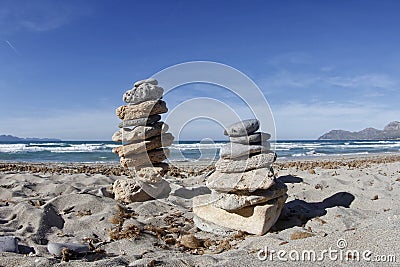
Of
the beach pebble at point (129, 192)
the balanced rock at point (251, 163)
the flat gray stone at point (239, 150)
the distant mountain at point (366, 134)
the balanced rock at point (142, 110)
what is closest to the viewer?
the balanced rock at point (251, 163)

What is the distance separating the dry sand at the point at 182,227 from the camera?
373cm

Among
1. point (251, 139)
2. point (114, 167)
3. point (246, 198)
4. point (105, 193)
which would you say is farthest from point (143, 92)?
point (114, 167)

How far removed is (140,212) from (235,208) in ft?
6.93

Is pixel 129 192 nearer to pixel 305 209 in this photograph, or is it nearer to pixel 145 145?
pixel 145 145

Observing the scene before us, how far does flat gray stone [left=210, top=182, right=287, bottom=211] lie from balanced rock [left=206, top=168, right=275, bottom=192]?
119 mm

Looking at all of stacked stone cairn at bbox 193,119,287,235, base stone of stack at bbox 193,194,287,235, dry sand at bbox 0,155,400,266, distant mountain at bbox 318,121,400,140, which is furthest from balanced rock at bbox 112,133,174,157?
distant mountain at bbox 318,121,400,140

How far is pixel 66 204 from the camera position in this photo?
21.8ft

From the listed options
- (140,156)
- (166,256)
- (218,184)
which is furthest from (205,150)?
(166,256)

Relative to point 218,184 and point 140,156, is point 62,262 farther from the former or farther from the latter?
point 140,156

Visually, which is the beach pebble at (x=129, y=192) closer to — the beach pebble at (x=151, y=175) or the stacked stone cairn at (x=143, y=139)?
the stacked stone cairn at (x=143, y=139)

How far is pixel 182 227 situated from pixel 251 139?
2014 mm

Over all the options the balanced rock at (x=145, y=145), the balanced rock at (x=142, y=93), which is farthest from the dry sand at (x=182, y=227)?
the balanced rock at (x=142, y=93)

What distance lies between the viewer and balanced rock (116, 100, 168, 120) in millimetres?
7629

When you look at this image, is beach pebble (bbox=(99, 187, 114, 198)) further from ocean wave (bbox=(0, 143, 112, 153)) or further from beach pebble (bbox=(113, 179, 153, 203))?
ocean wave (bbox=(0, 143, 112, 153))
